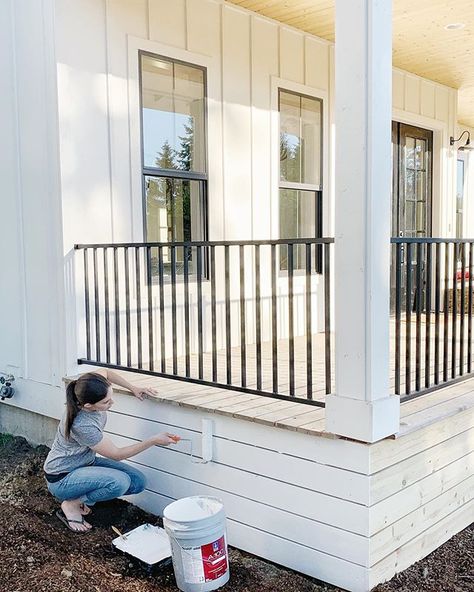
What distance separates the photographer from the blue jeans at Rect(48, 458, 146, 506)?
10.3 ft

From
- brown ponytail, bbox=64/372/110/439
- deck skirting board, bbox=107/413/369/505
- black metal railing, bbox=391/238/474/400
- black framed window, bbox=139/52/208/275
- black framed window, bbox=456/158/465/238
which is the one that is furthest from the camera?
black framed window, bbox=456/158/465/238

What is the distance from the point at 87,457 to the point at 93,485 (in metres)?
0.16

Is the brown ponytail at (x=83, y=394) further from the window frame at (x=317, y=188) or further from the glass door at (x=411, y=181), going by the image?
the glass door at (x=411, y=181)

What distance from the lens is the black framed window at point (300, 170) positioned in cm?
529

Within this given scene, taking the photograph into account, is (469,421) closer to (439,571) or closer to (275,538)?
(439,571)

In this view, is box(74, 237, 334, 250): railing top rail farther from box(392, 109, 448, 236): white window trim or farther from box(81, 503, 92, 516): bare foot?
box(392, 109, 448, 236): white window trim

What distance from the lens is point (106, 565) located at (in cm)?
284

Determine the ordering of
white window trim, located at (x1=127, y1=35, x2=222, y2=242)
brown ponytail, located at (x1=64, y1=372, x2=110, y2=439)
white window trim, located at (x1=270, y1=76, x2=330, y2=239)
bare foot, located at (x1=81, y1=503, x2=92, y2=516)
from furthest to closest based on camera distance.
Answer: white window trim, located at (x1=270, y1=76, x2=330, y2=239) → white window trim, located at (x1=127, y1=35, x2=222, y2=242) → bare foot, located at (x1=81, y1=503, x2=92, y2=516) → brown ponytail, located at (x1=64, y1=372, x2=110, y2=439)

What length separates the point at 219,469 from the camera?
9.87 ft

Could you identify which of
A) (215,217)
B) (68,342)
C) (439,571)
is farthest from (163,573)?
(215,217)

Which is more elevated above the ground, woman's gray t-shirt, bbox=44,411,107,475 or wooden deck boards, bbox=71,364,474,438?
wooden deck boards, bbox=71,364,474,438

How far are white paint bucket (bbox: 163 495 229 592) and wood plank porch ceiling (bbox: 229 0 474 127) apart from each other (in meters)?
3.78

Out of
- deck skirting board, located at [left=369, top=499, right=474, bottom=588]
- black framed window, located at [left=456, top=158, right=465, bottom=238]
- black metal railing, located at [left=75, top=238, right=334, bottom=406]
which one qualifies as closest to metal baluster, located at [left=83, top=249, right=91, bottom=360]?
black metal railing, located at [left=75, top=238, right=334, bottom=406]

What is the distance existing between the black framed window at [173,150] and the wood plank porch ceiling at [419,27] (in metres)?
0.84
